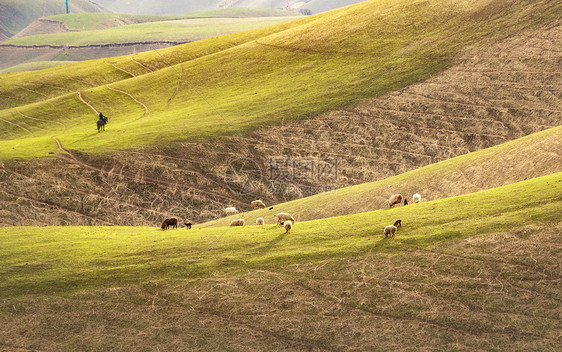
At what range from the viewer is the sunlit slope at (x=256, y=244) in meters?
22.9

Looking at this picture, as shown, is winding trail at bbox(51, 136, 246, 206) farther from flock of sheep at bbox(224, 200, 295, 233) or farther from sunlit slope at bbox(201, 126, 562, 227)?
sunlit slope at bbox(201, 126, 562, 227)

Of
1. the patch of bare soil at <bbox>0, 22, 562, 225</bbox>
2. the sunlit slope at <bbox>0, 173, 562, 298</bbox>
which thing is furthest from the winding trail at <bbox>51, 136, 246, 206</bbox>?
the sunlit slope at <bbox>0, 173, 562, 298</bbox>

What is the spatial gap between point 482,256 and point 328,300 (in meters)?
6.92

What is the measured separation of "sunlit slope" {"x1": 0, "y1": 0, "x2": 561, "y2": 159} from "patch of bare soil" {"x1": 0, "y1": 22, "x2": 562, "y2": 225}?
4.10m

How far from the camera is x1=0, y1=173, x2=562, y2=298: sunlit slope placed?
903 inches

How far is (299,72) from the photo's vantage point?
8150 centimetres

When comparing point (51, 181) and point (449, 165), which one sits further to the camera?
point (51, 181)

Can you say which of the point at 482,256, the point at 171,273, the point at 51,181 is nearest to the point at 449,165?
the point at 482,256

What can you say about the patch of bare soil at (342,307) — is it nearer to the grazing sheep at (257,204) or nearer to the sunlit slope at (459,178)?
the sunlit slope at (459,178)

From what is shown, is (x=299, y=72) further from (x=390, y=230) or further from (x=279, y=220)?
(x=390, y=230)

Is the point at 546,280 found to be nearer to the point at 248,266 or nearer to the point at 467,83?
the point at 248,266

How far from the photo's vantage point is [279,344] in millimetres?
18438

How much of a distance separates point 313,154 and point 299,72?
28.2 meters

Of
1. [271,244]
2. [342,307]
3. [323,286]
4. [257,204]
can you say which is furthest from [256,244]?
[257,204]
